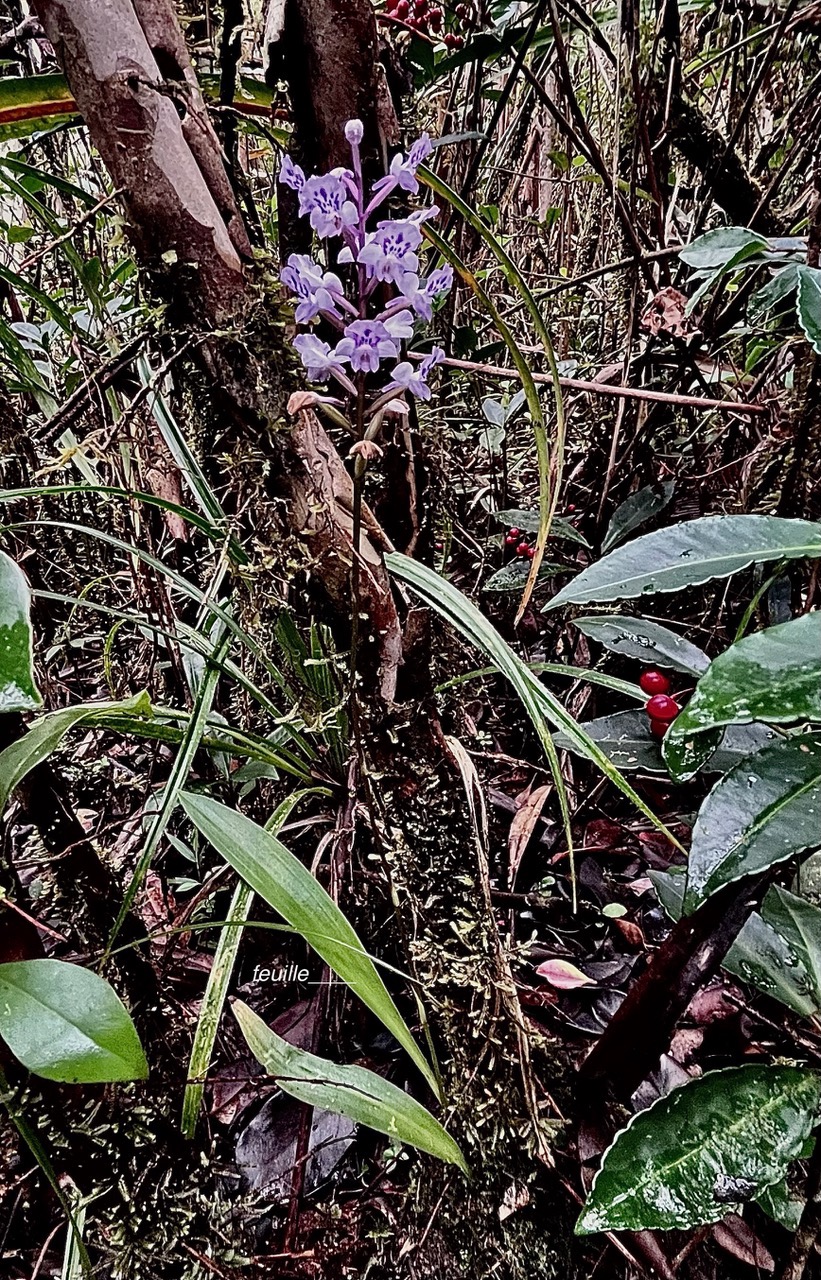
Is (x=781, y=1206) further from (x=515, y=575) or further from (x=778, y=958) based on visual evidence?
(x=515, y=575)

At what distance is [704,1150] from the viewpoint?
0.46 m

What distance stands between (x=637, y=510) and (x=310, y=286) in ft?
2.24

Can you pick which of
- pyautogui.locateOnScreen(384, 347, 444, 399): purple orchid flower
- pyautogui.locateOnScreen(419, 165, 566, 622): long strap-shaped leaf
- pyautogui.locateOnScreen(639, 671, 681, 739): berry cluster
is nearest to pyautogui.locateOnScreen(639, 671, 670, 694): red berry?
pyautogui.locateOnScreen(639, 671, 681, 739): berry cluster

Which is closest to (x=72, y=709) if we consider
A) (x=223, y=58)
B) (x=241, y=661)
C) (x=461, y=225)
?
(x=241, y=661)

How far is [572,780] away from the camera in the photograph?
100 cm

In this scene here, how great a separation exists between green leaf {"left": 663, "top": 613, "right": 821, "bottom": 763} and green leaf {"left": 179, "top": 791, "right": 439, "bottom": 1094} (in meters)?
0.29

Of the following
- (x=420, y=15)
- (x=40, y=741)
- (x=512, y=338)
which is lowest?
(x=40, y=741)

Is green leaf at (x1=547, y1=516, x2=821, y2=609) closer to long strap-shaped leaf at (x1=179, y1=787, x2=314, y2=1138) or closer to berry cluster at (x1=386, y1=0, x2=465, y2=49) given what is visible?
long strap-shaped leaf at (x1=179, y1=787, x2=314, y2=1138)

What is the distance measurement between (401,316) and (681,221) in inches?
47.3

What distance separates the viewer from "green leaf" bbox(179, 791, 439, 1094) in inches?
19.9

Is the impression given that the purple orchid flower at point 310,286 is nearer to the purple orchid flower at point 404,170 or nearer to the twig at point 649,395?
the purple orchid flower at point 404,170

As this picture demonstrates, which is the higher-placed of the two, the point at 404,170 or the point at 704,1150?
the point at 404,170

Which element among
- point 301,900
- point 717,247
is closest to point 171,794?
point 301,900

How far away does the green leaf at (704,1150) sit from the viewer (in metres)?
0.44
